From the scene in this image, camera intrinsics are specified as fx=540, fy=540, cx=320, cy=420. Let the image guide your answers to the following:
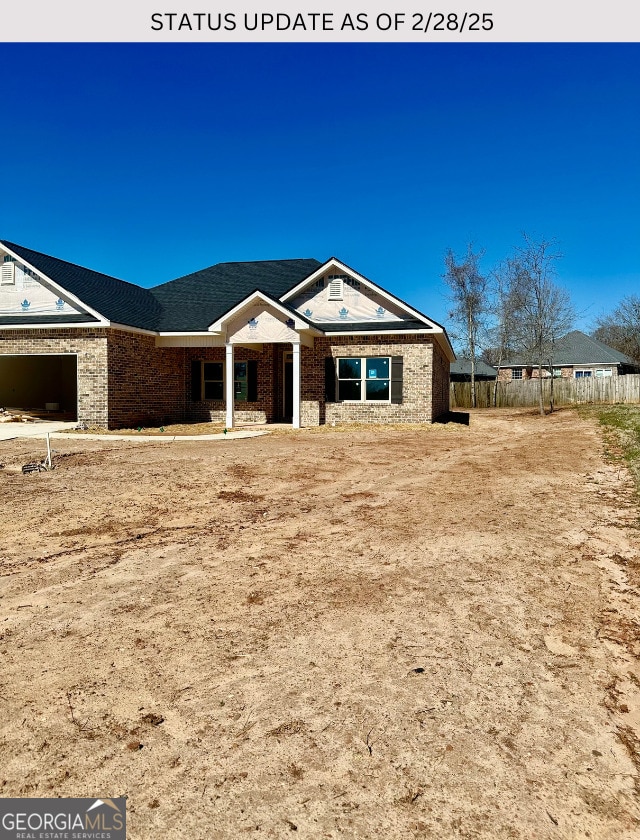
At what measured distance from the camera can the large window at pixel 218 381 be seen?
20.3 metres

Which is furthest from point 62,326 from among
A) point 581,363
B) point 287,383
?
point 581,363

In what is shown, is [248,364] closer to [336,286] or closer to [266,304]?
[266,304]

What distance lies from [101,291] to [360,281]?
9.67m

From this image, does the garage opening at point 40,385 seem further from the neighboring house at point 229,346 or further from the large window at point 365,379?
the large window at point 365,379

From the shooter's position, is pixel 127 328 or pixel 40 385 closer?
pixel 127 328

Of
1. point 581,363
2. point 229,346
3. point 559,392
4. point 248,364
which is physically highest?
point 581,363

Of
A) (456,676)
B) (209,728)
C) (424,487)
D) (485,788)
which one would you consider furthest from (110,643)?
(424,487)

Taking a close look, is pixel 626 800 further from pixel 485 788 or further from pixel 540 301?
pixel 540 301

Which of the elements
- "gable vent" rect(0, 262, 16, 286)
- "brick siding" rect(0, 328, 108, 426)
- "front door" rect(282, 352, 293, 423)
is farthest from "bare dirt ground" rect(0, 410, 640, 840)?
"gable vent" rect(0, 262, 16, 286)

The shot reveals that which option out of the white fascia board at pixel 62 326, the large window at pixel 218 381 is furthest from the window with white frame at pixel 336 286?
the white fascia board at pixel 62 326

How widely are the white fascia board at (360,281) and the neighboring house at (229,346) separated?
44mm

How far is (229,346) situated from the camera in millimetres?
18156

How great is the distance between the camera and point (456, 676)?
2.98 m

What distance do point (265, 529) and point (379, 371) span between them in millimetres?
13807
